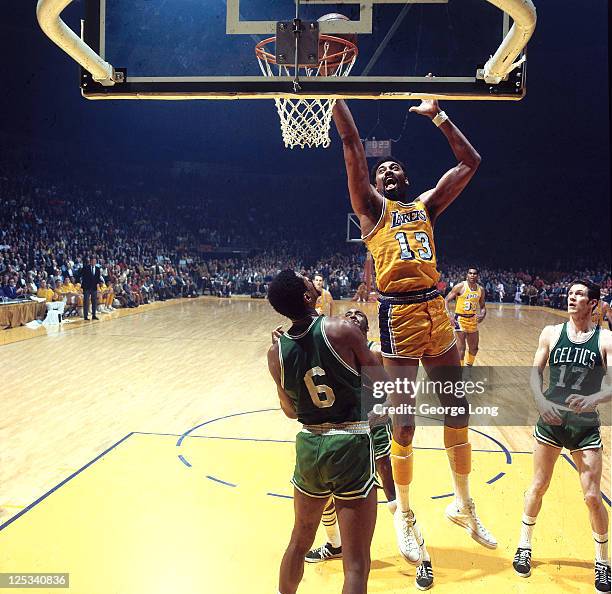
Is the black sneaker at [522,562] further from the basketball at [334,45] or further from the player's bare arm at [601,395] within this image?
the basketball at [334,45]

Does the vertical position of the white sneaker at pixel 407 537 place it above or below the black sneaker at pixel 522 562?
above

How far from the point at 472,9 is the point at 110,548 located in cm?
391

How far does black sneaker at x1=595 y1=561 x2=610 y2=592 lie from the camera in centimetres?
328

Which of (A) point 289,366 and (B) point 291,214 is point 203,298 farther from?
(A) point 289,366

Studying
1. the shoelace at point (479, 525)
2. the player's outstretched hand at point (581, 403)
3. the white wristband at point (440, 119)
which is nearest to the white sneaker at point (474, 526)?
the shoelace at point (479, 525)

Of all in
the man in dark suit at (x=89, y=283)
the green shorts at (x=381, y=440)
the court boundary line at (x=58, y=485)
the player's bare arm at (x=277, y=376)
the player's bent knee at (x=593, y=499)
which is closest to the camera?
the player's bare arm at (x=277, y=376)

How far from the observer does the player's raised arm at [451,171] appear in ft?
12.3

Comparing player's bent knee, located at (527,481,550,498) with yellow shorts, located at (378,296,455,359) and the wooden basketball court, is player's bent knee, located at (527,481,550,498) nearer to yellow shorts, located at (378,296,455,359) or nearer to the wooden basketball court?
the wooden basketball court

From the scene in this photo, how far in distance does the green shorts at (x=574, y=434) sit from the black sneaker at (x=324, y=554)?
142 cm

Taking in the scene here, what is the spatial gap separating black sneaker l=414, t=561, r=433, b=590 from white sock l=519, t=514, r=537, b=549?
594mm

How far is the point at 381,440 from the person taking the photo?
12.6 feet

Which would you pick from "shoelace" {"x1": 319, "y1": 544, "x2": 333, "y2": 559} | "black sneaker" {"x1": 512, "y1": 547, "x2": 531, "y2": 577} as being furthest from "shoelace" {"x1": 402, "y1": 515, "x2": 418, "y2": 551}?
"black sneaker" {"x1": 512, "y1": 547, "x2": 531, "y2": 577}

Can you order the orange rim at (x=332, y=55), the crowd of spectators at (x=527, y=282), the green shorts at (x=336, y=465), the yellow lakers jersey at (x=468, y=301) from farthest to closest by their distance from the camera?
the crowd of spectators at (x=527, y=282), the yellow lakers jersey at (x=468, y=301), the orange rim at (x=332, y=55), the green shorts at (x=336, y=465)

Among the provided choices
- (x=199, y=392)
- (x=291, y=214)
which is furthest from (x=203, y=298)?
(x=199, y=392)
